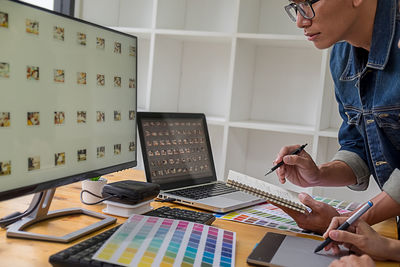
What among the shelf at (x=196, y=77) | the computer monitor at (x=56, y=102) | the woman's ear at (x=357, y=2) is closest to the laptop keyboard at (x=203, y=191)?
the computer monitor at (x=56, y=102)

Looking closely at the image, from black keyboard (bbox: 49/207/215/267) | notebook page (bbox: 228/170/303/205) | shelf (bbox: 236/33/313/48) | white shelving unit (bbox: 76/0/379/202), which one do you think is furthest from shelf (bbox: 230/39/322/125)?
black keyboard (bbox: 49/207/215/267)

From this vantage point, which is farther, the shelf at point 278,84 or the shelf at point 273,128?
the shelf at point 278,84

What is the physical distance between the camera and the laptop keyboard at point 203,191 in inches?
54.8

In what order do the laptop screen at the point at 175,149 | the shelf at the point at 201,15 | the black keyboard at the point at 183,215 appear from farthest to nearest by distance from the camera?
the shelf at the point at 201,15, the laptop screen at the point at 175,149, the black keyboard at the point at 183,215

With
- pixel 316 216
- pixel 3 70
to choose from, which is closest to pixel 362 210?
pixel 316 216

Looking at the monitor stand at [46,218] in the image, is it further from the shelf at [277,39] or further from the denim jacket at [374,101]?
the shelf at [277,39]

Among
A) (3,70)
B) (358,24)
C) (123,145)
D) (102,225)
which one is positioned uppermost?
(358,24)

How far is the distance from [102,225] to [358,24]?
96cm

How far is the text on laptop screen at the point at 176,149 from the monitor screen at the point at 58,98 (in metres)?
0.19

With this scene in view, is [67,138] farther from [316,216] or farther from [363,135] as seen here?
[363,135]

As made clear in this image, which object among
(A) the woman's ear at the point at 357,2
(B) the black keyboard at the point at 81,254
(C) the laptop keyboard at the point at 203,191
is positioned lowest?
(C) the laptop keyboard at the point at 203,191

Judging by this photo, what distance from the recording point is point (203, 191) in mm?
1466

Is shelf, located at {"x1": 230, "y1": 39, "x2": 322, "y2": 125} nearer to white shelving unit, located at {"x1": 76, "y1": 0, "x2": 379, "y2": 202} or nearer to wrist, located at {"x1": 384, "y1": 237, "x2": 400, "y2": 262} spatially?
white shelving unit, located at {"x1": 76, "y1": 0, "x2": 379, "y2": 202}

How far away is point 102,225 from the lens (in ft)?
3.47
